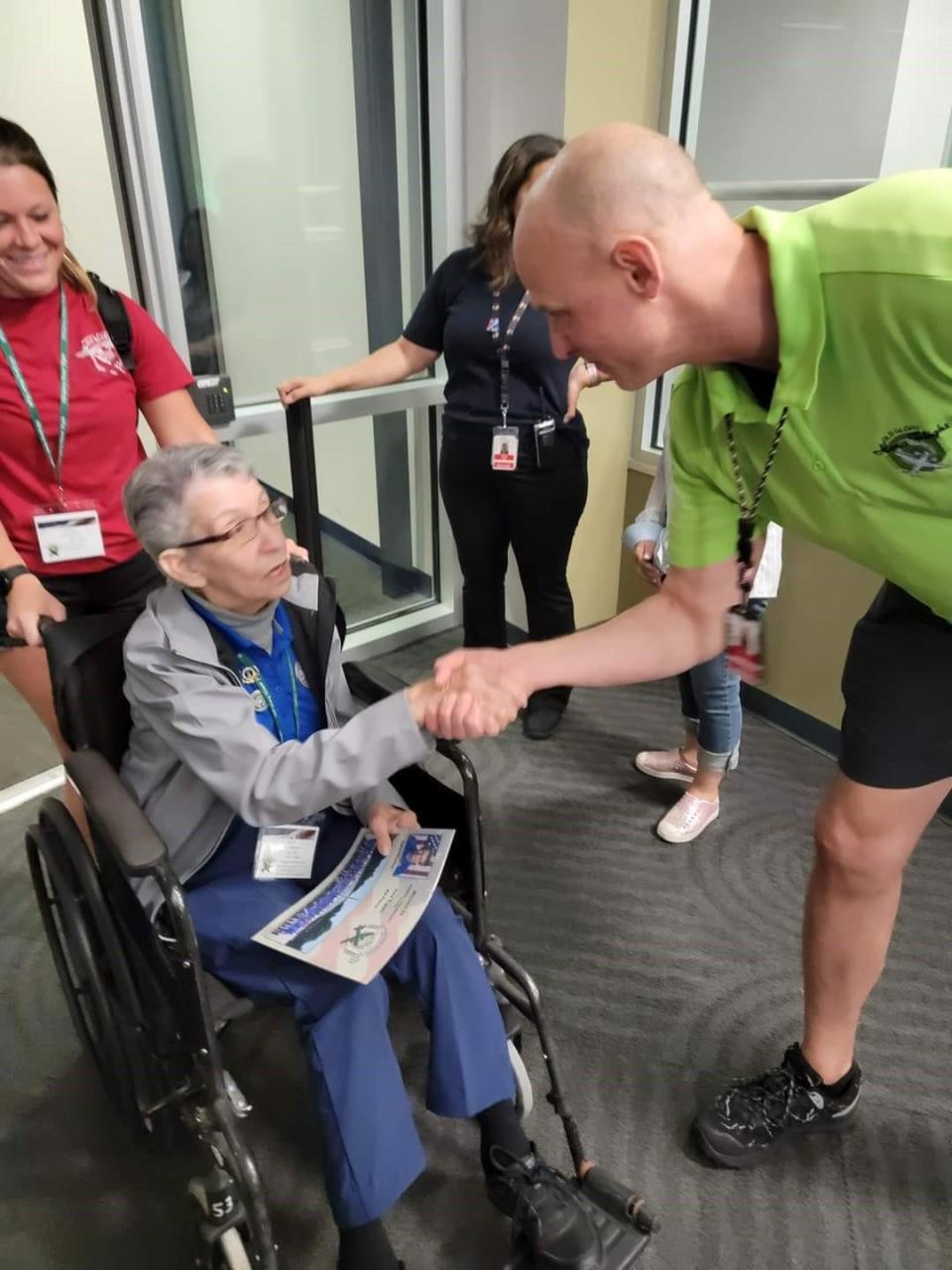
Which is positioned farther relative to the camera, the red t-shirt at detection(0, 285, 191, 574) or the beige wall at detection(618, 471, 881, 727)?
the beige wall at detection(618, 471, 881, 727)

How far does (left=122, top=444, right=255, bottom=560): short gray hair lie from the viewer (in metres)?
1.29

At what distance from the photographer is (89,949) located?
49.9 inches

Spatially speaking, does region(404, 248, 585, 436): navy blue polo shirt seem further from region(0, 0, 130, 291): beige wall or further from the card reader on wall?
region(0, 0, 130, 291): beige wall

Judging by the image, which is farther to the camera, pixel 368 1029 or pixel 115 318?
pixel 115 318

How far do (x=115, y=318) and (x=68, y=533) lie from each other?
16.0 inches

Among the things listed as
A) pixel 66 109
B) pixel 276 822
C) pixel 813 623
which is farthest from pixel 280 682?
pixel 66 109

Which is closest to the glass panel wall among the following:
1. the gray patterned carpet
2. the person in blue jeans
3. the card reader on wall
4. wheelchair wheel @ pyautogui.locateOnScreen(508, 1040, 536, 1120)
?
the card reader on wall

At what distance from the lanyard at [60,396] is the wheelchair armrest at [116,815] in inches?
24.3

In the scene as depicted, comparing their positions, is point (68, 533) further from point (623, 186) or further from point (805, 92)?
point (805, 92)

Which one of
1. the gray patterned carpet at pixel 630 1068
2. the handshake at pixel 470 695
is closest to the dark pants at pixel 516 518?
the gray patterned carpet at pixel 630 1068

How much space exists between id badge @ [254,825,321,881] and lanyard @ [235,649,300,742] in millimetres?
145

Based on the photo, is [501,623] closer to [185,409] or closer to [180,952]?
[185,409]

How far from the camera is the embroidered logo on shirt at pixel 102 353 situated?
1.63 meters

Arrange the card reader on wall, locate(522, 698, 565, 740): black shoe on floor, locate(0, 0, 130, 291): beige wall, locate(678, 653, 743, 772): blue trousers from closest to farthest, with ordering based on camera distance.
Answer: locate(678, 653, 743, 772): blue trousers → the card reader on wall → locate(522, 698, 565, 740): black shoe on floor → locate(0, 0, 130, 291): beige wall
